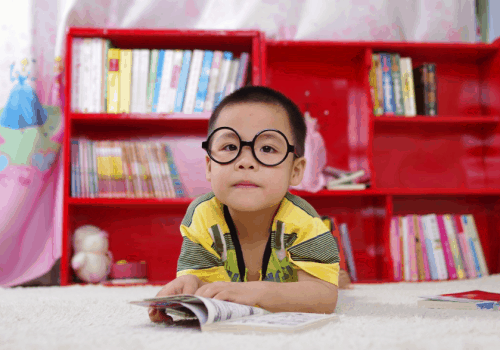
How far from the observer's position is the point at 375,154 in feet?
8.29

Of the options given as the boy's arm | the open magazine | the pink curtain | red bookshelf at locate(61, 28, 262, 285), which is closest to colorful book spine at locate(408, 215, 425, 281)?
the pink curtain

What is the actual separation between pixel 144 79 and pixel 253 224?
4.20 feet

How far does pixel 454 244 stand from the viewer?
2248 mm

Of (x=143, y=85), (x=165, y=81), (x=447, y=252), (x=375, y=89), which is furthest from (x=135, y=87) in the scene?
(x=447, y=252)

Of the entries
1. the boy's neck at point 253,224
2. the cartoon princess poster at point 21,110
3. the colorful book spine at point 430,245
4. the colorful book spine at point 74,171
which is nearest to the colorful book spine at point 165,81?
the colorful book spine at point 74,171

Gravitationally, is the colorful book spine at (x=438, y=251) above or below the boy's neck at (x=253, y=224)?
below

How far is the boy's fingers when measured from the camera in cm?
88

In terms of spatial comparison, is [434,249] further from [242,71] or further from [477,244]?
[242,71]

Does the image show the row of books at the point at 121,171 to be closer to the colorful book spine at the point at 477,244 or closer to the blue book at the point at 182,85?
the blue book at the point at 182,85

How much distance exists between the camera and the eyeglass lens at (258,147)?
42.1 inches

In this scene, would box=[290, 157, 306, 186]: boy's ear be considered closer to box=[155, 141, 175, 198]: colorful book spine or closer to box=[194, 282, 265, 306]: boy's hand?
box=[194, 282, 265, 306]: boy's hand

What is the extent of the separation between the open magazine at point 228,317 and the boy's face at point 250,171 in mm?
290

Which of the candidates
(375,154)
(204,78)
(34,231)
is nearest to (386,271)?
(375,154)

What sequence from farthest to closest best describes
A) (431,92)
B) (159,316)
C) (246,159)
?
1. (431,92)
2. (246,159)
3. (159,316)
